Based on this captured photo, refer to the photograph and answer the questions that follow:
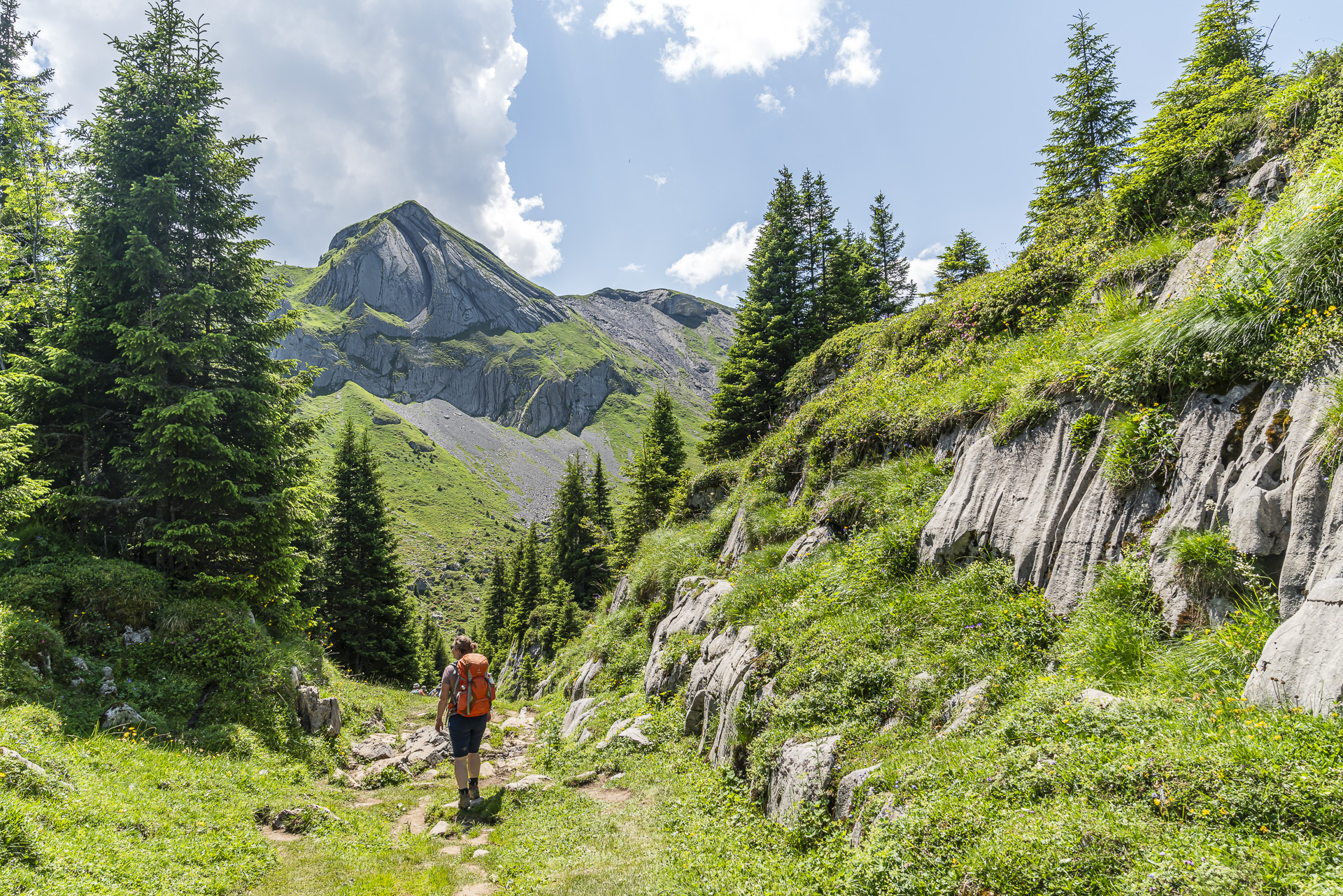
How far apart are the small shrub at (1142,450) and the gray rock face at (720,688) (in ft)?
18.6

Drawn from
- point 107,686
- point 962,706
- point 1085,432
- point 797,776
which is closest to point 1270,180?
point 1085,432

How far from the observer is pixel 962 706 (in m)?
5.79

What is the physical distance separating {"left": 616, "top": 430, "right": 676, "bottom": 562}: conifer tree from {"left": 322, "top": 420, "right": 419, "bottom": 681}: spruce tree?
1190cm

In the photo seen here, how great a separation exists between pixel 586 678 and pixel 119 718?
1061cm

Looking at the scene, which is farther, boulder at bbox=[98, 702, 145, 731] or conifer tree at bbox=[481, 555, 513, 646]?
conifer tree at bbox=[481, 555, 513, 646]

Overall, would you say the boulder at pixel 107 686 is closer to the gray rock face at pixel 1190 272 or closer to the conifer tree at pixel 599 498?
the gray rock face at pixel 1190 272

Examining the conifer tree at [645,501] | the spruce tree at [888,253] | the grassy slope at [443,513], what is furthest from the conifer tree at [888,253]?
Answer: the grassy slope at [443,513]

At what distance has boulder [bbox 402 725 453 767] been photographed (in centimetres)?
1228

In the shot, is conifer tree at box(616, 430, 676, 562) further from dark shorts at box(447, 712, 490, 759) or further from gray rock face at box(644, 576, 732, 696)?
dark shorts at box(447, 712, 490, 759)

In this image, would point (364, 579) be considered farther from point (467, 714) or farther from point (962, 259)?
point (962, 259)

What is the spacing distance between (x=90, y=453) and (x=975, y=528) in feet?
62.0

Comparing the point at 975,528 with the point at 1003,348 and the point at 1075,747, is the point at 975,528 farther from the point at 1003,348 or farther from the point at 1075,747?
the point at 1003,348

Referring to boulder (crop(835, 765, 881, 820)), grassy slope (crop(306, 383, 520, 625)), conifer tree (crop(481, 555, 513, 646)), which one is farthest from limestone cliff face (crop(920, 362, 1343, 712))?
grassy slope (crop(306, 383, 520, 625))

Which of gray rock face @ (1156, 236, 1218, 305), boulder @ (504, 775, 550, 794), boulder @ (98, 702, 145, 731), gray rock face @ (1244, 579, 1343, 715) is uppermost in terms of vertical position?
gray rock face @ (1156, 236, 1218, 305)
